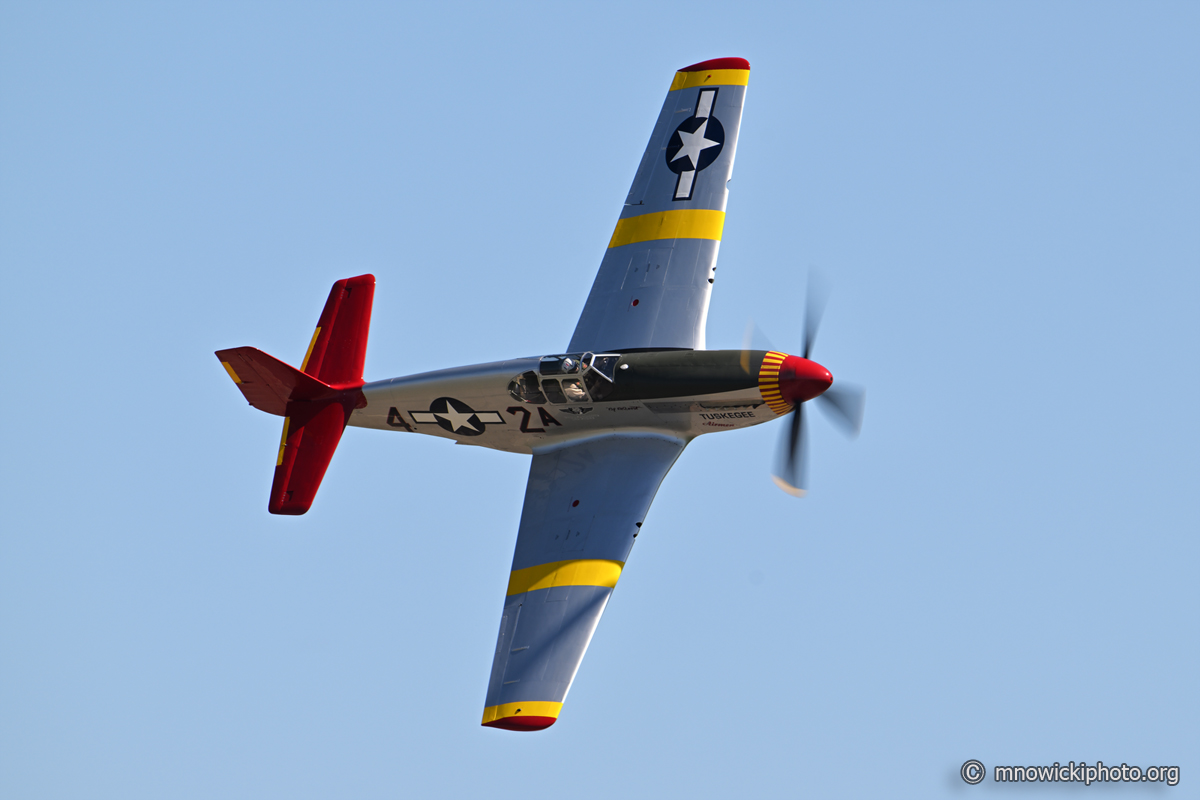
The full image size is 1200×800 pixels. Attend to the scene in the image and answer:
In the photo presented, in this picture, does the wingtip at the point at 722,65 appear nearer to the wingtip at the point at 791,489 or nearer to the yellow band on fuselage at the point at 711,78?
the yellow band on fuselage at the point at 711,78

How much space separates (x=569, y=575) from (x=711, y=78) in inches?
396

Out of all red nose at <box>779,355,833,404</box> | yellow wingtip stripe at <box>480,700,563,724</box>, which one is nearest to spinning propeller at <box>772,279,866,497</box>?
red nose at <box>779,355,833,404</box>

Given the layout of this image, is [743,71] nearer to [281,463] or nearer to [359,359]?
[359,359]

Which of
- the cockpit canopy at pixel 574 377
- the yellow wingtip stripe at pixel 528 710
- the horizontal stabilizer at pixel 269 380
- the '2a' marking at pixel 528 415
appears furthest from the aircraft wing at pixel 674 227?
the yellow wingtip stripe at pixel 528 710

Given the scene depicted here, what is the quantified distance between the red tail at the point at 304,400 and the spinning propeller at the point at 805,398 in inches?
286

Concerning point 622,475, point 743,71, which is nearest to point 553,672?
point 622,475

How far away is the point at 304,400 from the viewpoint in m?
22.8

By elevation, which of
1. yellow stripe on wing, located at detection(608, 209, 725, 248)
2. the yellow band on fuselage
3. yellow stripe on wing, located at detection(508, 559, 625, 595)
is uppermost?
the yellow band on fuselage

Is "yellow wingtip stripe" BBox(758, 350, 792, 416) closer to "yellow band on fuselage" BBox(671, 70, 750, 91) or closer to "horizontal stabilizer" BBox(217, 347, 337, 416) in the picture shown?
"yellow band on fuselage" BBox(671, 70, 750, 91)

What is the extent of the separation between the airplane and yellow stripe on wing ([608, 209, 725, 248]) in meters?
A: 0.02

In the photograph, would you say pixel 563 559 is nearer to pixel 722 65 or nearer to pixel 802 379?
pixel 802 379

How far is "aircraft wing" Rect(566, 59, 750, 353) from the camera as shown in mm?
21797

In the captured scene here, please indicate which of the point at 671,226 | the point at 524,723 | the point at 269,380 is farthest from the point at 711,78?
the point at 524,723

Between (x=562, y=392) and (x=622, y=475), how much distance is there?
1.59 meters
